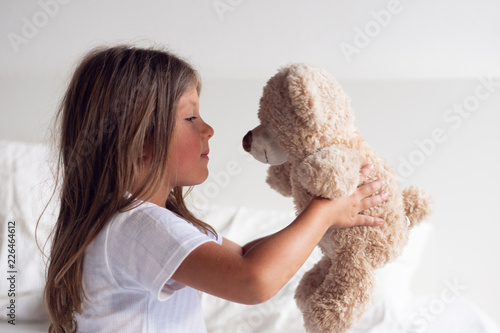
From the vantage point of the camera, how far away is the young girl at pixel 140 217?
71 cm

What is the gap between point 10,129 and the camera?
72.4 inches

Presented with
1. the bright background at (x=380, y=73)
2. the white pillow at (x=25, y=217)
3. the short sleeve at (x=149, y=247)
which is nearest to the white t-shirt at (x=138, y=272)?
A: the short sleeve at (x=149, y=247)

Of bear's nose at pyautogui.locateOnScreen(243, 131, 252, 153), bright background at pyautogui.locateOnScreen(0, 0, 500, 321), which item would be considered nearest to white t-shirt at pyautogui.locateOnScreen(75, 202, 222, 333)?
bear's nose at pyautogui.locateOnScreen(243, 131, 252, 153)

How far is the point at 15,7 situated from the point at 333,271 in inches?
60.5

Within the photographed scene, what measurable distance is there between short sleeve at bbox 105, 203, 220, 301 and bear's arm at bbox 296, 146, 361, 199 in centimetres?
16

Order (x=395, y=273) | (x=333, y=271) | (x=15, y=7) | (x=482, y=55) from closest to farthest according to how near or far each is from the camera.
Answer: (x=333, y=271) < (x=395, y=273) < (x=482, y=55) < (x=15, y=7)

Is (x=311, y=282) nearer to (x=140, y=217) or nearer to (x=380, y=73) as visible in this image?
(x=140, y=217)

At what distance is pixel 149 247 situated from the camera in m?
0.73

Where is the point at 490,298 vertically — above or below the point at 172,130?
below

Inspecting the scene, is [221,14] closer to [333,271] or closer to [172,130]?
[172,130]

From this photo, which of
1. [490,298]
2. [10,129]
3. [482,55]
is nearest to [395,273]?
[490,298]

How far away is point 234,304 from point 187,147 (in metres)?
0.62

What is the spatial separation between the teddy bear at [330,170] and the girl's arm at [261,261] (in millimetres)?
33

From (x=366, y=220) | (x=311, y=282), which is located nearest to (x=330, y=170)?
(x=366, y=220)
